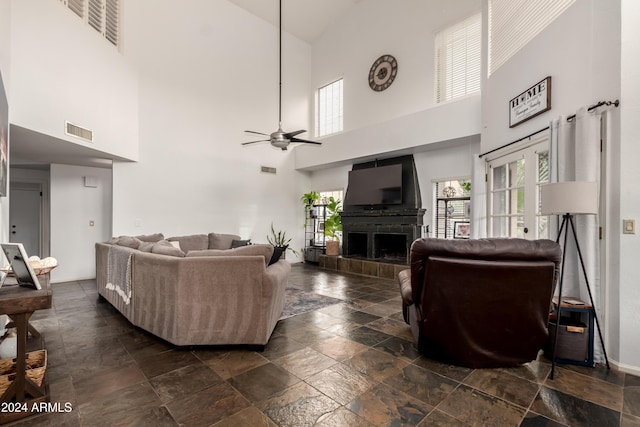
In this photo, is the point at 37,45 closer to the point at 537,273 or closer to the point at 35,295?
the point at 35,295

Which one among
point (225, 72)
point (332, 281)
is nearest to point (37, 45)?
point (225, 72)

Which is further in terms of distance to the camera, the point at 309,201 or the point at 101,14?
the point at 309,201

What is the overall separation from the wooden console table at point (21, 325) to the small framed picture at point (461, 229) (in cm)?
609

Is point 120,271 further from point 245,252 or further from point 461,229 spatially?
point 461,229

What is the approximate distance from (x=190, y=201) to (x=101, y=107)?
2.30 meters

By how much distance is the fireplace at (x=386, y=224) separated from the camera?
5996mm

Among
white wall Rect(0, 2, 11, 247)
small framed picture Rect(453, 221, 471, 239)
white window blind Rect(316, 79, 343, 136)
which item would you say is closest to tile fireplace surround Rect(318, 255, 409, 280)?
small framed picture Rect(453, 221, 471, 239)

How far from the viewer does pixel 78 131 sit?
418 cm

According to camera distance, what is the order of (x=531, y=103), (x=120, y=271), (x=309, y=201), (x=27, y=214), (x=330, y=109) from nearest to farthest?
(x=531, y=103) < (x=120, y=271) < (x=27, y=214) < (x=330, y=109) < (x=309, y=201)

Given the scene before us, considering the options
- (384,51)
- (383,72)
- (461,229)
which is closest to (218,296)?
(461,229)

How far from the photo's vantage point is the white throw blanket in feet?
10.5

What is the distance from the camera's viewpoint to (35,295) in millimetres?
1701

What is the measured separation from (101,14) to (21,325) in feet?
16.9

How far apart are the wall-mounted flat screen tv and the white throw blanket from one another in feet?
15.6
